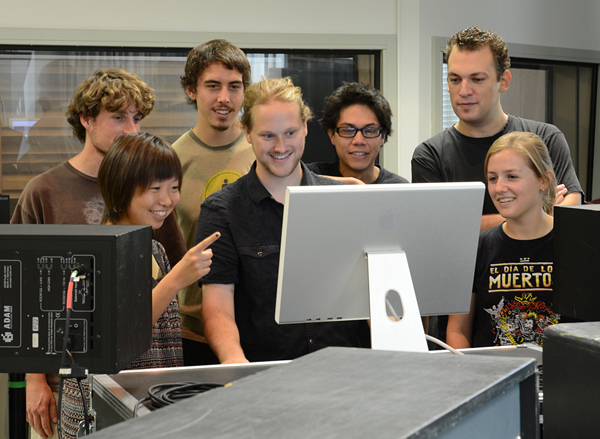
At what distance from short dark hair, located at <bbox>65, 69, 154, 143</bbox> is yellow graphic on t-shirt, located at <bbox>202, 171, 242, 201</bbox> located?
35 cm

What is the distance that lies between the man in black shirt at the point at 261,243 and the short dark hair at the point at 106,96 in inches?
19.9

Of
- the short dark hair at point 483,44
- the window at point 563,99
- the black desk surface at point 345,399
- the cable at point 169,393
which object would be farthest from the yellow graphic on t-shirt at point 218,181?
the window at point 563,99

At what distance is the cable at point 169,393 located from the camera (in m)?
1.08

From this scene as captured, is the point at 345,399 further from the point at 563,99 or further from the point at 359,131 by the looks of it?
the point at 563,99

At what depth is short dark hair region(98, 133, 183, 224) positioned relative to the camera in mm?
1819

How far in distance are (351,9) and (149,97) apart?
78.3 inches

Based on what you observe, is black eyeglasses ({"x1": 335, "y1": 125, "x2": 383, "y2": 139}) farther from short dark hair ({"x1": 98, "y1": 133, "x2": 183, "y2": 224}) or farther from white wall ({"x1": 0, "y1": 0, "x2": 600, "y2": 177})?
white wall ({"x1": 0, "y1": 0, "x2": 600, "y2": 177})

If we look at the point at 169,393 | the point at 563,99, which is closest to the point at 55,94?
the point at 169,393

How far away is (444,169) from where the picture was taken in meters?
2.39

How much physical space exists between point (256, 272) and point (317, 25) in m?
2.39

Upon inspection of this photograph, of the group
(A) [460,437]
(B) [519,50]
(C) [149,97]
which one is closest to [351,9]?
(B) [519,50]

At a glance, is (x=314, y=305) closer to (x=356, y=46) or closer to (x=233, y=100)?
(x=233, y=100)

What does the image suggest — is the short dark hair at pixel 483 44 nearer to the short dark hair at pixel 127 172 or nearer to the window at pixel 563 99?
the short dark hair at pixel 127 172

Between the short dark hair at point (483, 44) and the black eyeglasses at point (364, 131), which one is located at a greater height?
the short dark hair at point (483, 44)
